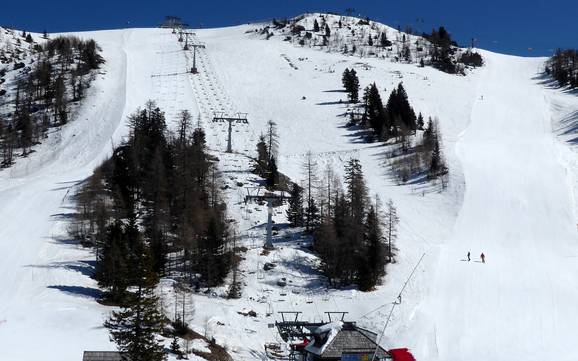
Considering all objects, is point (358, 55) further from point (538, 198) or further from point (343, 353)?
point (343, 353)

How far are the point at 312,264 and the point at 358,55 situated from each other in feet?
341

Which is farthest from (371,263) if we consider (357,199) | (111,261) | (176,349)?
(176,349)

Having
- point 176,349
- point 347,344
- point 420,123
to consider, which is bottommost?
point 176,349

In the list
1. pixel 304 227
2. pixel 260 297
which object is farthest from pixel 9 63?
pixel 260 297

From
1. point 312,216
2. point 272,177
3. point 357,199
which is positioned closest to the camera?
point 312,216

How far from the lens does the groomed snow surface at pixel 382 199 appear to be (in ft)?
121

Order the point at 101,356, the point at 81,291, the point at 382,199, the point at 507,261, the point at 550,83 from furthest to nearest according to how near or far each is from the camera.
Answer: the point at 550,83
the point at 382,199
the point at 507,261
the point at 81,291
the point at 101,356

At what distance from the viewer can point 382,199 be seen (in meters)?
65.1

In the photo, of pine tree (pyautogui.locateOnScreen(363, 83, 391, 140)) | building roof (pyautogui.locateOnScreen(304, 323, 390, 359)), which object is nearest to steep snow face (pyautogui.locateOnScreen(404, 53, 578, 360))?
pine tree (pyautogui.locateOnScreen(363, 83, 391, 140))

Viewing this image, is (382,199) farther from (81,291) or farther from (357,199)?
(81,291)

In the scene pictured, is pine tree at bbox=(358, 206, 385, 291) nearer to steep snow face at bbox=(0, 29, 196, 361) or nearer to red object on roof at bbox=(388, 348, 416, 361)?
red object on roof at bbox=(388, 348, 416, 361)

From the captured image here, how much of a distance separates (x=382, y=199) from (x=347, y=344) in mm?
42493

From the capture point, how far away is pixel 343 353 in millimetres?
23234

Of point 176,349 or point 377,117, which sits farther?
point 377,117
